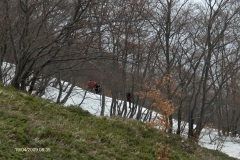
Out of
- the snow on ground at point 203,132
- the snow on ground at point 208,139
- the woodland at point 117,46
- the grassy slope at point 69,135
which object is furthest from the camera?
the snow on ground at point 208,139

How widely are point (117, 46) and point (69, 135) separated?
19.0 feet

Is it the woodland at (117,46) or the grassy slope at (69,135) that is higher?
the woodland at (117,46)

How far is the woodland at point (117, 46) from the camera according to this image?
8594 mm

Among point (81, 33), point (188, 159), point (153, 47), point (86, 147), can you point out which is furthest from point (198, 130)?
point (86, 147)

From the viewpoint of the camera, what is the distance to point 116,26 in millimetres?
9086

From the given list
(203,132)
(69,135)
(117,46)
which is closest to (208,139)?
(203,132)

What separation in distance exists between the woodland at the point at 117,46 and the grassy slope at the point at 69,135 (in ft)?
2.79

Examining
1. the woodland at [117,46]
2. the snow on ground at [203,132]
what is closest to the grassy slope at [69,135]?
the woodland at [117,46]

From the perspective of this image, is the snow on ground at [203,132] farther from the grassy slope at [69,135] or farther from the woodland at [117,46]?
the grassy slope at [69,135]

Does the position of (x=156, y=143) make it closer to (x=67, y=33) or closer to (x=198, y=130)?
(x=67, y=33)

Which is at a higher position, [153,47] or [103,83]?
[153,47]

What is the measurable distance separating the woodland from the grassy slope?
33.5 inches

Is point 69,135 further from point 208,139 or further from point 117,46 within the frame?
point 208,139

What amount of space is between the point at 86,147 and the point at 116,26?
15.5 feet
